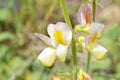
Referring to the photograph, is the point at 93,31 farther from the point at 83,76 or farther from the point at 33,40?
the point at 33,40

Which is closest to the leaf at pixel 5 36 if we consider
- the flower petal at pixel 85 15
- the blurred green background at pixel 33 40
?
the blurred green background at pixel 33 40

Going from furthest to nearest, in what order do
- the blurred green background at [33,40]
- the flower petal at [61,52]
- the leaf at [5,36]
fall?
1. the leaf at [5,36]
2. the blurred green background at [33,40]
3. the flower petal at [61,52]

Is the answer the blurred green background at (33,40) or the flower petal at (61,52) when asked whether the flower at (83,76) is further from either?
Result: the blurred green background at (33,40)

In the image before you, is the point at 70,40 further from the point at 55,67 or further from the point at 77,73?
the point at 55,67

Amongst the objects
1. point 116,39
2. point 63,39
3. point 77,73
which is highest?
point 63,39

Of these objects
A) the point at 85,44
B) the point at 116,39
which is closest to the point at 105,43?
the point at 116,39

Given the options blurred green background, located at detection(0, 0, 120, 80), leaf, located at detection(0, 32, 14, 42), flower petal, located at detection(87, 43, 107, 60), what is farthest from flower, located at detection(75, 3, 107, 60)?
leaf, located at detection(0, 32, 14, 42)

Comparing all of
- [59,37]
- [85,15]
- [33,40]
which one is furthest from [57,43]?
[33,40]
